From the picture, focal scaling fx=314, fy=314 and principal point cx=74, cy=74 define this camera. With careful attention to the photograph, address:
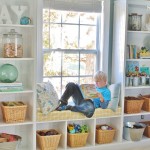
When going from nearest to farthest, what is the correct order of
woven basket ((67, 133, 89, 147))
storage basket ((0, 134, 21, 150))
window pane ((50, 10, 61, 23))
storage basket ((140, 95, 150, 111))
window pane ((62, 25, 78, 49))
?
storage basket ((0, 134, 21, 150)) → woven basket ((67, 133, 89, 147)) → window pane ((50, 10, 61, 23)) → window pane ((62, 25, 78, 49)) → storage basket ((140, 95, 150, 111))

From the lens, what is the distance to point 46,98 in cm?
381

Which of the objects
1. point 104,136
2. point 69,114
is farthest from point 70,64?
point 104,136

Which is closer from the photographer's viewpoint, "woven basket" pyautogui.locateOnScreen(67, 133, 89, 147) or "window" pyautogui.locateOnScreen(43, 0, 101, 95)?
"woven basket" pyautogui.locateOnScreen(67, 133, 89, 147)

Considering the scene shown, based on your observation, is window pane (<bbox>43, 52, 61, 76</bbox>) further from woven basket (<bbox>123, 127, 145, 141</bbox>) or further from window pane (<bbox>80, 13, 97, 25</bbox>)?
woven basket (<bbox>123, 127, 145, 141</bbox>)

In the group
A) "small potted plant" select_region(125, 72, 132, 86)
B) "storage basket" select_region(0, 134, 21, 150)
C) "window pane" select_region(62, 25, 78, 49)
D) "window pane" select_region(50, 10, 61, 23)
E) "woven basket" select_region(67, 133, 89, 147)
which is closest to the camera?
"storage basket" select_region(0, 134, 21, 150)

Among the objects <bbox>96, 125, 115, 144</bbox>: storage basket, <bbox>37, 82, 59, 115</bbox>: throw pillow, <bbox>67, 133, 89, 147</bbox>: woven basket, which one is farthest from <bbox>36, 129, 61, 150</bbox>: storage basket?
<bbox>96, 125, 115, 144</bbox>: storage basket

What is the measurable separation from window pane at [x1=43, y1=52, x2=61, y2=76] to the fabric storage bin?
1197mm

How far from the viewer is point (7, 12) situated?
363 cm

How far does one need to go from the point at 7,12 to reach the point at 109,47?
1.55 m

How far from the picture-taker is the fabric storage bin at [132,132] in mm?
4246

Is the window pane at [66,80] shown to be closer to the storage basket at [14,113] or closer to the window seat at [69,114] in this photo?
the window seat at [69,114]

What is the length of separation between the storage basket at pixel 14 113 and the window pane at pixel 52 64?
0.65 metres

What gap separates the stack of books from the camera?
11.8ft

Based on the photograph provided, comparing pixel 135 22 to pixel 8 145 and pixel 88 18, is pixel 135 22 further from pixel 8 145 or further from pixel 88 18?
pixel 8 145
